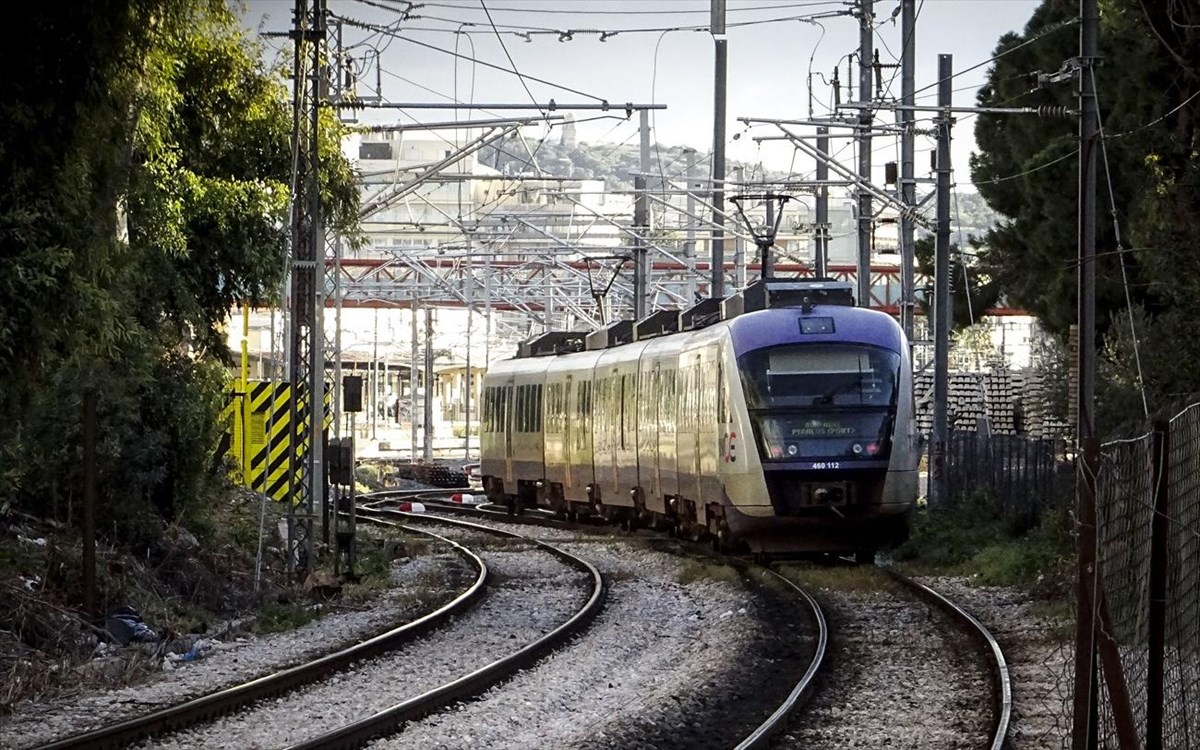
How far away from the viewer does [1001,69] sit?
4350 centimetres

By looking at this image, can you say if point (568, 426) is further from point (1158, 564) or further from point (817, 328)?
point (1158, 564)

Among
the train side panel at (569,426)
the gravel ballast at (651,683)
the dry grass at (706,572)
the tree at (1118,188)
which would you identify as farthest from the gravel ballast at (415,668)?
the train side panel at (569,426)

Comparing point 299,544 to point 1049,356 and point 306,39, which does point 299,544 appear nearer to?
point 306,39

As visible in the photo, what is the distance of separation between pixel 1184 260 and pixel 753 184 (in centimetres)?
1198

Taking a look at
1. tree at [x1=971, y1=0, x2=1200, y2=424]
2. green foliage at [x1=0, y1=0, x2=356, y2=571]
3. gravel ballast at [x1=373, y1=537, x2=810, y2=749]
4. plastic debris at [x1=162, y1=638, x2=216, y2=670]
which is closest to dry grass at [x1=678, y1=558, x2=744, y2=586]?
gravel ballast at [x1=373, y1=537, x2=810, y2=749]

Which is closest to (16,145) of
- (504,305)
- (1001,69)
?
(1001,69)

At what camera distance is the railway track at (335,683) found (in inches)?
444

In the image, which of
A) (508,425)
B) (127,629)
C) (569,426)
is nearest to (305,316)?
(127,629)

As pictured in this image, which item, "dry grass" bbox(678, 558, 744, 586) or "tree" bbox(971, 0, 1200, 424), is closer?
"tree" bbox(971, 0, 1200, 424)

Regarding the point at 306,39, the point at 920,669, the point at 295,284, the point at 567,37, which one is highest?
the point at 567,37

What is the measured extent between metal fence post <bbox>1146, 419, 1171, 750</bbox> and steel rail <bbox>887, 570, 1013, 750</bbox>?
2002mm

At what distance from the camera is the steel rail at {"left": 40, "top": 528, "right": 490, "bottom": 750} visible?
1117 cm

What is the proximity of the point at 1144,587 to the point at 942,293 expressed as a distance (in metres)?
18.6

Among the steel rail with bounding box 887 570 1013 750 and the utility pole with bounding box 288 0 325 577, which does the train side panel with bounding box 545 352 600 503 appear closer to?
the utility pole with bounding box 288 0 325 577
